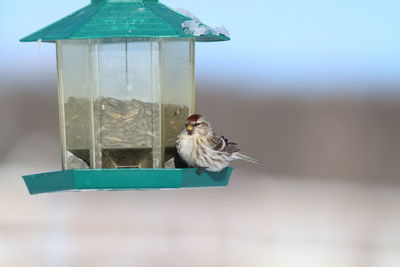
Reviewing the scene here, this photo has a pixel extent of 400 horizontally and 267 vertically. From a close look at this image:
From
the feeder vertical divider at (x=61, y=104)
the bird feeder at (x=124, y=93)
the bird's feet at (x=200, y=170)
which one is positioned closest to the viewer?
the bird feeder at (x=124, y=93)

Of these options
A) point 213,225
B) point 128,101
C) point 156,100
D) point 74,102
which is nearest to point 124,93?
point 128,101

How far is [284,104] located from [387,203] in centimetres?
283

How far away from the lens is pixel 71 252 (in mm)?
12930

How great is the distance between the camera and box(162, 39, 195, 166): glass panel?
5.15m

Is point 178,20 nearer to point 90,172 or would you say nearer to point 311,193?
point 90,172

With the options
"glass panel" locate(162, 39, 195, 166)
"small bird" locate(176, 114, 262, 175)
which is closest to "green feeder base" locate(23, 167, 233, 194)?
"small bird" locate(176, 114, 262, 175)

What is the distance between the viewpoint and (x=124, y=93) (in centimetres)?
502

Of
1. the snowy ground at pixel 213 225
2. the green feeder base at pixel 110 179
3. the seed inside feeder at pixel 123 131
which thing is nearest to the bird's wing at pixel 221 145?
the seed inside feeder at pixel 123 131

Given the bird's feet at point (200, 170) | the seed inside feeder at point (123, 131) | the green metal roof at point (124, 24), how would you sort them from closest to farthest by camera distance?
the green metal roof at point (124, 24) → the bird's feet at point (200, 170) → the seed inside feeder at point (123, 131)

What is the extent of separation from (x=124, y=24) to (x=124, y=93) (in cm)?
45

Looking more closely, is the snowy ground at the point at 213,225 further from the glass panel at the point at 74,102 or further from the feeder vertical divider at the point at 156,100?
the feeder vertical divider at the point at 156,100

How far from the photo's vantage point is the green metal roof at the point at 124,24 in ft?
15.1

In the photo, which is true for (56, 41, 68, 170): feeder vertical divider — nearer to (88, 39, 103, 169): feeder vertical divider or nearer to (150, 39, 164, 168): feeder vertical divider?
(88, 39, 103, 169): feeder vertical divider

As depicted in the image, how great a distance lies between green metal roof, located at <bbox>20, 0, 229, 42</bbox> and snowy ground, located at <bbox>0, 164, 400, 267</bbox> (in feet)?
23.7
